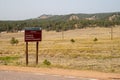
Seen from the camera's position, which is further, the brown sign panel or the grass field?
the grass field

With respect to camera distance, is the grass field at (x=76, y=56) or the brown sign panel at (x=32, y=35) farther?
the grass field at (x=76, y=56)

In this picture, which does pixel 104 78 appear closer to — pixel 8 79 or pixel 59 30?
pixel 8 79

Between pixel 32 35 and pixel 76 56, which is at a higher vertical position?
pixel 32 35

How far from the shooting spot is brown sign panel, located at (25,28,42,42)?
22.1 metres

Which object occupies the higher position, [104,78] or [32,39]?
[32,39]

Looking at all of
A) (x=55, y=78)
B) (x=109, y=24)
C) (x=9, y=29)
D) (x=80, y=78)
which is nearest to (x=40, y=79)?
(x=55, y=78)

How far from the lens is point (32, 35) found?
2222 cm

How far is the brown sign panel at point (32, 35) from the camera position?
2209cm

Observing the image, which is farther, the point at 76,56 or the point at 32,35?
the point at 76,56

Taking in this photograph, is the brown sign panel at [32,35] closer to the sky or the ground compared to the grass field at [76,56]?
closer to the sky

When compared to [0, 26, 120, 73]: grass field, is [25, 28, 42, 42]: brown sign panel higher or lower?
higher

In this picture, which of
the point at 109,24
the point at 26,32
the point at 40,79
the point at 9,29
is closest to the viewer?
the point at 40,79

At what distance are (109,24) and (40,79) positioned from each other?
142599 millimetres

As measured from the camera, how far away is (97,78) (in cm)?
1420
